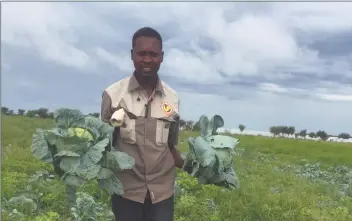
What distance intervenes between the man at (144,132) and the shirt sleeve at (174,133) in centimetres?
3

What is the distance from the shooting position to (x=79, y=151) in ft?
10.4

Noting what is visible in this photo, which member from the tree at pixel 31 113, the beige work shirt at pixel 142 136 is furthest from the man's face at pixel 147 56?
the tree at pixel 31 113

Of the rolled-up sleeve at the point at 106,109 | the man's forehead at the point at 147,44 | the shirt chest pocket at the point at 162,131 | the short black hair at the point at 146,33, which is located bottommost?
the shirt chest pocket at the point at 162,131

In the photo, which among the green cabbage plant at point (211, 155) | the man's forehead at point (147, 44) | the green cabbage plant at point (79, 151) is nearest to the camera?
the green cabbage plant at point (79, 151)

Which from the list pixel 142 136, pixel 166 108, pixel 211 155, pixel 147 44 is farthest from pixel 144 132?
pixel 147 44

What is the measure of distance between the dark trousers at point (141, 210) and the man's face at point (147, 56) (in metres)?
0.85

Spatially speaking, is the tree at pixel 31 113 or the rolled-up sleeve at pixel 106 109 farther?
the tree at pixel 31 113

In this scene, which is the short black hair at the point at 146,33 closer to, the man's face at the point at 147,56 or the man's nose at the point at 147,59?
the man's face at the point at 147,56

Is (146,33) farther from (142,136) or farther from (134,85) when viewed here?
(142,136)

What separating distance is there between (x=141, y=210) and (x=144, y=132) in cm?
54

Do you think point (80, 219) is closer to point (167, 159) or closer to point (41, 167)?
point (167, 159)

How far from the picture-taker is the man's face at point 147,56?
134 inches

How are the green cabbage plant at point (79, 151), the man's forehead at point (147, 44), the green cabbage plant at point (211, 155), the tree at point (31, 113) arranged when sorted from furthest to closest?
the tree at point (31, 113), the green cabbage plant at point (211, 155), the man's forehead at point (147, 44), the green cabbage plant at point (79, 151)

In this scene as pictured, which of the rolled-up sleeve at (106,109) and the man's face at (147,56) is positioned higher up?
the man's face at (147,56)
